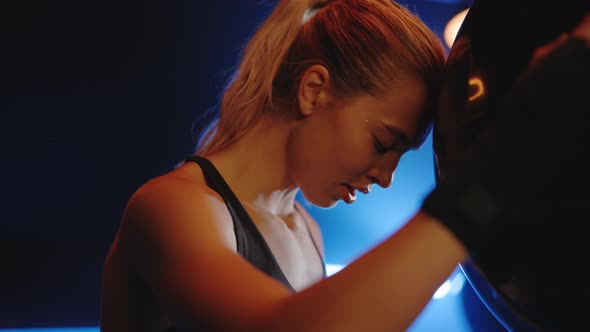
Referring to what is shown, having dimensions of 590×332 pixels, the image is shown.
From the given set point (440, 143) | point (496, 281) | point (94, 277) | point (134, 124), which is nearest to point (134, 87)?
point (134, 124)

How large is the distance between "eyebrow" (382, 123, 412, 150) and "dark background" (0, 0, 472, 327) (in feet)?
2.19

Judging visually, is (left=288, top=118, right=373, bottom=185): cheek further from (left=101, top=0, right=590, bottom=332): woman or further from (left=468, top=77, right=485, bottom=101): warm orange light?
(left=468, top=77, right=485, bottom=101): warm orange light

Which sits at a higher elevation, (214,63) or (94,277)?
(214,63)

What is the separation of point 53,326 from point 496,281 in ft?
3.57

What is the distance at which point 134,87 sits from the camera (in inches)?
47.4

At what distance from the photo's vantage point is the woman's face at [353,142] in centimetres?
67

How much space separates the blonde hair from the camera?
0.68 meters

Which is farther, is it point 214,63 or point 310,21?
point 214,63

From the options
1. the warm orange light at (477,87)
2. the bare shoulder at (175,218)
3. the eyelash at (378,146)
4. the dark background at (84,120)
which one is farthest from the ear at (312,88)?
the dark background at (84,120)

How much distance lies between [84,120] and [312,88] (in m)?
0.70

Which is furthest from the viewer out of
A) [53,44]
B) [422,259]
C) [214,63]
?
[214,63]

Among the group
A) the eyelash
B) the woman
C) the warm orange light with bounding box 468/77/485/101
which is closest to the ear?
the woman

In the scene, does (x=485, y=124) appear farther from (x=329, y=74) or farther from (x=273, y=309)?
(x=329, y=74)

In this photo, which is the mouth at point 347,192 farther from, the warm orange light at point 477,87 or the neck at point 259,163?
the warm orange light at point 477,87
